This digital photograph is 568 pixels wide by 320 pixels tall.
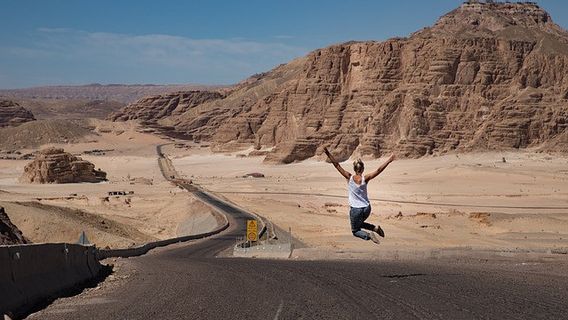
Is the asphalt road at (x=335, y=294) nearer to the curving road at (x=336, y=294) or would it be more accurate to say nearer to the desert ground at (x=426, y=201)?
the curving road at (x=336, y=294)

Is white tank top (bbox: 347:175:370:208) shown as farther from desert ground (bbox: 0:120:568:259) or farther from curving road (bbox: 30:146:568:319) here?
desert ground (bbox: 0:120:568:259)

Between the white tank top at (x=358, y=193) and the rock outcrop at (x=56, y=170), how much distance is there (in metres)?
75.6

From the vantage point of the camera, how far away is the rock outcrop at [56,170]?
82.0 m

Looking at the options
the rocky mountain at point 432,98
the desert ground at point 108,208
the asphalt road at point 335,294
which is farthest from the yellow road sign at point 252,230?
the rocky mountain at point 432,98

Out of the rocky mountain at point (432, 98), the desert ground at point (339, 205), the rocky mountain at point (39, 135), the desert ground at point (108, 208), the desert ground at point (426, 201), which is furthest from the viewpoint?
the rocky mountain at point (39, 135)

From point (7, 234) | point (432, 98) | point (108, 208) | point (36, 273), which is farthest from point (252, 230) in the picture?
point (432, 98)

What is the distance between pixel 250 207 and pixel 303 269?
44.9 metres

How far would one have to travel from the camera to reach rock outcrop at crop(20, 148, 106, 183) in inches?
3228

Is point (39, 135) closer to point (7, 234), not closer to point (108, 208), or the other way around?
point (108, 208)

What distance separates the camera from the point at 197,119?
632ft

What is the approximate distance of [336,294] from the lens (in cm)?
943

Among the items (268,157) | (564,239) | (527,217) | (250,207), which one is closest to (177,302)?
(564,239)

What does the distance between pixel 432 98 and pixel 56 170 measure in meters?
42.7

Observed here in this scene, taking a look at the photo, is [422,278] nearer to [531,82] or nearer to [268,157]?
[531,82]
